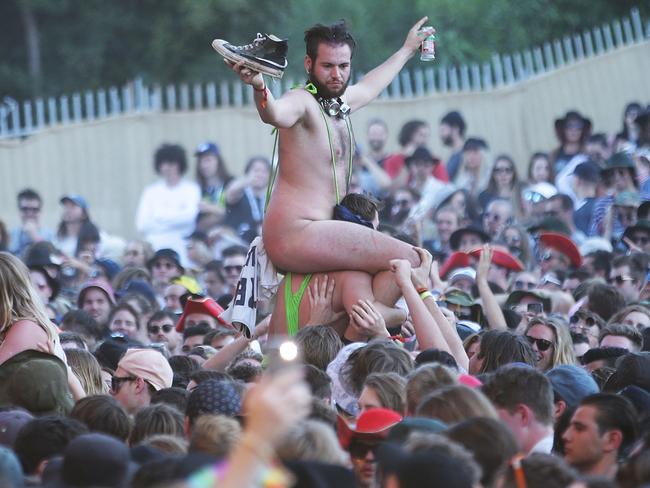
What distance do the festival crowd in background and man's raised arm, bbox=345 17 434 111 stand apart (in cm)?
64

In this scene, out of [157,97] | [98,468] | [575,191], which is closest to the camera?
[98,468]

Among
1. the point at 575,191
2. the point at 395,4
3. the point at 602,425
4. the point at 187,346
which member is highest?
the point at 395,4

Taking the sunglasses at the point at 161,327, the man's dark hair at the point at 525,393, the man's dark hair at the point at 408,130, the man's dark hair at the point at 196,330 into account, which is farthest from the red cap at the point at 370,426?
the man's dark hair at the point at 408,130

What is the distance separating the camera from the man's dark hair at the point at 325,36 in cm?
852

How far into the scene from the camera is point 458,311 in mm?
10633

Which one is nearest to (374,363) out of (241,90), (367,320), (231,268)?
(367,320)

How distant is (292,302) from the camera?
8.73 metres

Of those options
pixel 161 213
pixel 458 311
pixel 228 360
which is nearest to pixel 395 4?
pixel 161 213

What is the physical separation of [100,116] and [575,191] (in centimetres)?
609

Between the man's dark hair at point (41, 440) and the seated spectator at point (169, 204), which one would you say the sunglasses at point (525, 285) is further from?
the man's dark hair at point (41, 440)

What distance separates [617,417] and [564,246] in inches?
266

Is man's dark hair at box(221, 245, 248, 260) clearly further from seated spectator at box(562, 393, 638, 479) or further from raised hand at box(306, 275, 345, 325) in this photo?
seated spectator at box(562, 393, 638, 479)

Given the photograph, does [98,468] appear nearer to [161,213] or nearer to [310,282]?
[310,282]

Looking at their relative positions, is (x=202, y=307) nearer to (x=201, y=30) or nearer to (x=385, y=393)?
(x=385, y=393)
